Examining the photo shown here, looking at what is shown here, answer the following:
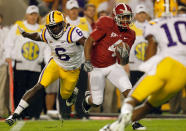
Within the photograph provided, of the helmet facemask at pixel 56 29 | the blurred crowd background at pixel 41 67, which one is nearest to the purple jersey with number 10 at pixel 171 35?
the helmet facemask at pixel 56 29

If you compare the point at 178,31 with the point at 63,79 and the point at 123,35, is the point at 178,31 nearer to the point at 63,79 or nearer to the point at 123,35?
the point at 123,35

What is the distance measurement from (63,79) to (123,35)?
1.33 meters

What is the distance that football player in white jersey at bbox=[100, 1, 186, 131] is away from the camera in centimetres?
578

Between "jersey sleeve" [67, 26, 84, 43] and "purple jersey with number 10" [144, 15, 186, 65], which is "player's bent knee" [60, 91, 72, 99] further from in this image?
"purple jersey with number 10" [144, 15, 186, 65]

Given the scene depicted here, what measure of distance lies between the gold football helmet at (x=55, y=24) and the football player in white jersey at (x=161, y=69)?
2766 millimetres

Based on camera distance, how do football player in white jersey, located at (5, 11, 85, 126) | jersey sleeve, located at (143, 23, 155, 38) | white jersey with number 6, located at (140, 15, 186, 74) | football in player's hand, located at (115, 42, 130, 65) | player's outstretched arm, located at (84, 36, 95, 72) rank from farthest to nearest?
football player in white jersey, located at (5, 11, 85, 126)
football in player's hand, located at (115, 42, 130, 65)
player's outstretched arm, located at (84, 36, 95, 72)
jersey sleeve, located at (143, 23, 155, 38)
white jersey with number 6, located at (140, 15, 186, 74)

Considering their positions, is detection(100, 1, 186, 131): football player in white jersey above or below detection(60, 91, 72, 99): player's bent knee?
above

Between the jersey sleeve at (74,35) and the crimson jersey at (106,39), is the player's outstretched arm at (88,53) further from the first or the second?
the jersey sleeve at (74,35)

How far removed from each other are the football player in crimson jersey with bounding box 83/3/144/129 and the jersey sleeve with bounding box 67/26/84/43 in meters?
0.29

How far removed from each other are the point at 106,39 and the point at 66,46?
740 millimetres

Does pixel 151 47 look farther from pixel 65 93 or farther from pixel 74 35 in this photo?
pixel 65 93

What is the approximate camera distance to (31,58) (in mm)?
10625

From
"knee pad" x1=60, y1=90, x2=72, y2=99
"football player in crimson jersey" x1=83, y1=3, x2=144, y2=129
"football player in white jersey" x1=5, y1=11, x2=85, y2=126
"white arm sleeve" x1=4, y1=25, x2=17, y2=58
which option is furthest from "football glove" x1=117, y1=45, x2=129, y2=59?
"white arm sleeve" x1=4, y1=25, x2=17, y2=58

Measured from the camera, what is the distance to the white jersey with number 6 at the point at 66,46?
876cm
